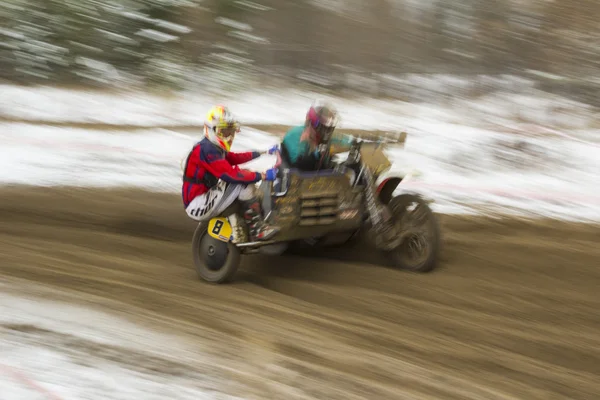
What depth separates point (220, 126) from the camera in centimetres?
657

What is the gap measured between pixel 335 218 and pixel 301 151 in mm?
672

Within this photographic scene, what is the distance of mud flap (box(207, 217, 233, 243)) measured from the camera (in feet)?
22.3

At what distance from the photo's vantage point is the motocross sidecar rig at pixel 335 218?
6586 mm

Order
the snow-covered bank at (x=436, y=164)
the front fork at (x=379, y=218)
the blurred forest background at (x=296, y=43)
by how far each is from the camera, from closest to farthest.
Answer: the front fork at (x=379, y=218), the snow-covered bank at (x=436, y=164), the blurred forest background at (x=296, y=43)

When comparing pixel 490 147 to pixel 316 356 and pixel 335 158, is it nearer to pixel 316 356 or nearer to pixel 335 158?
pixel 335 158

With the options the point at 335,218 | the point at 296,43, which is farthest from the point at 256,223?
the point at 296,43

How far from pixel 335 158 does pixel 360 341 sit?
7.69 feet

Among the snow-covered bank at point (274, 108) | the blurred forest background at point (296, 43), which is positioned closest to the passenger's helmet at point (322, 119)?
the snow-covered bank at point (274, 108)

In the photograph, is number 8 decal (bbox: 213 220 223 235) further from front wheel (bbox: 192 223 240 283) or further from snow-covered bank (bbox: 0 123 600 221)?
snow-covered bank (bbox: 0 123 600 221)

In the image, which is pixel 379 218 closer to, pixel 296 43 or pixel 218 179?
pixel 218 179

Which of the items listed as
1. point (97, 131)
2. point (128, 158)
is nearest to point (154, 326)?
point (128, 158)

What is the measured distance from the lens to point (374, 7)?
698 inches

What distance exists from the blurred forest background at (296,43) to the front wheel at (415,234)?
326 inches

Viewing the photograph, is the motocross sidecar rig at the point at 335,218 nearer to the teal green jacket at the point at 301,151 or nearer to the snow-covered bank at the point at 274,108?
the teal green jacket at the point at 301,151
